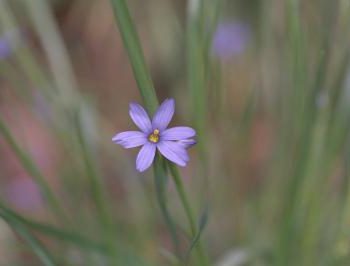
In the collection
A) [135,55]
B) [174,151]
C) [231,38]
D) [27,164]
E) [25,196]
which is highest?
[231,38]

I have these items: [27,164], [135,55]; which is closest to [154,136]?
[135,55]

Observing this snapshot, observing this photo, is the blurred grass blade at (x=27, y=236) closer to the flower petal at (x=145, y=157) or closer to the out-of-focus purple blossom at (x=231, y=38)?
the flower petal at (x=145, y=157)

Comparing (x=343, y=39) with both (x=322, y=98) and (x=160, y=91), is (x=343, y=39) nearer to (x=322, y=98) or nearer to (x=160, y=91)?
(x=322, y=98)

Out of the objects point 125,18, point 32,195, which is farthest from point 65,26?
point 125,18

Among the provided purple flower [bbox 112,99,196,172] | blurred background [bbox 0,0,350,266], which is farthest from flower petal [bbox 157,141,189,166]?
blurred background [bbox 0,0,350,266]

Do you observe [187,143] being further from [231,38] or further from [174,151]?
[231,38]

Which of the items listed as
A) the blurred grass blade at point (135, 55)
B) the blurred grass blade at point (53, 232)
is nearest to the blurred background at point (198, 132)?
the blurred grass blade at point (53, 232)
